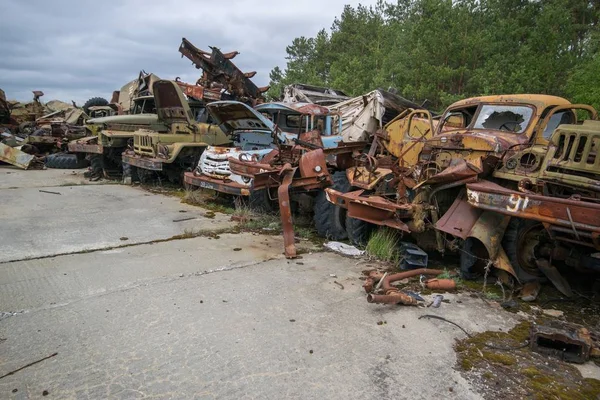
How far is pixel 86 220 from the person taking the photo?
582 centimetres

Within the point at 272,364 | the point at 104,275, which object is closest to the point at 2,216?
the point at 104,275

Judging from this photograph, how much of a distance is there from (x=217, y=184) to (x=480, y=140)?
14.3 ft

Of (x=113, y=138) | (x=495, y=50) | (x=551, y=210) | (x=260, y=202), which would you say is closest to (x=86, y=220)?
(x=260, y=202)

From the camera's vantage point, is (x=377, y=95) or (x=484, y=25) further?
(x=484, y=25)

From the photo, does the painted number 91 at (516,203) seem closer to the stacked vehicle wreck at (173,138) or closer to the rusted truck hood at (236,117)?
the rusted truck hood at (236,117)

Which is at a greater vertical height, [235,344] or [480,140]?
[480,140]

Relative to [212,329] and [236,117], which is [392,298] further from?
[236,117]

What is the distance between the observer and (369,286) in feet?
11.3

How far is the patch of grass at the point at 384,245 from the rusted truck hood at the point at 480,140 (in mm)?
1156

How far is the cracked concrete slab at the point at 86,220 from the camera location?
15.3ft

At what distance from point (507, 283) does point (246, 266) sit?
260 cm

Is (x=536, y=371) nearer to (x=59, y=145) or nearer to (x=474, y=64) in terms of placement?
(x=474, y=64)

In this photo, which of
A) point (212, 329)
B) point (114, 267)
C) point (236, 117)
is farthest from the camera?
point (236, 117)

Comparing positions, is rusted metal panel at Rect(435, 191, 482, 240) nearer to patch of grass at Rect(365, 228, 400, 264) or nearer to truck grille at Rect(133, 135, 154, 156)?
patch of grass at Rect(365, 228, 400, 264)
